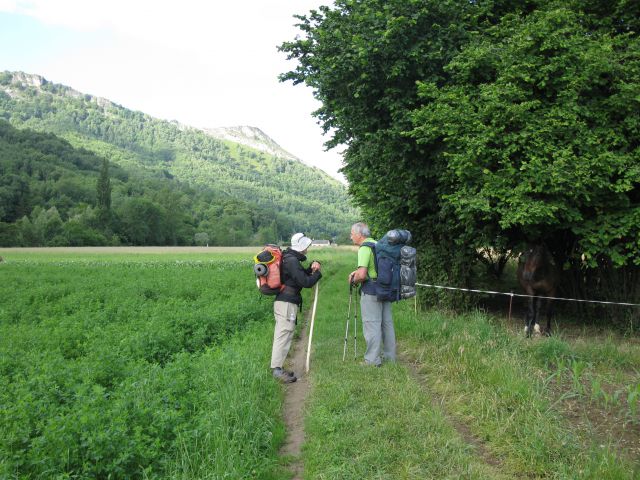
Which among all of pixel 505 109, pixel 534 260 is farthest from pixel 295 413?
pixel 534 260

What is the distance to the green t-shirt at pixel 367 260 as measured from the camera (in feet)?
26.1

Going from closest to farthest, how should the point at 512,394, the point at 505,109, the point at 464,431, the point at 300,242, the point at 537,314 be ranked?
1. the point at 464,431
2. the point at 512,394
3. the point at 300,242
4. the point at 505,109
5. the point at 537,314

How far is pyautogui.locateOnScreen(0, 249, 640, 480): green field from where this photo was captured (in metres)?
4.37

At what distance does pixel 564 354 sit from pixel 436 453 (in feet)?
15.7

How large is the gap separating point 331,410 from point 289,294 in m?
2.33

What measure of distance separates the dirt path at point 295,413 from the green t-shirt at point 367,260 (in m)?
2.06

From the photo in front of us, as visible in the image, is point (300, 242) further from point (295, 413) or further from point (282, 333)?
point (295, 413)

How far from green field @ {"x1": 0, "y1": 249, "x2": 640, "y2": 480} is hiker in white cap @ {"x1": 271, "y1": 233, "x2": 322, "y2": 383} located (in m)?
0.39

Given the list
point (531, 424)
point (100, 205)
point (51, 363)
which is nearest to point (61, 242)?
point (100, 205)

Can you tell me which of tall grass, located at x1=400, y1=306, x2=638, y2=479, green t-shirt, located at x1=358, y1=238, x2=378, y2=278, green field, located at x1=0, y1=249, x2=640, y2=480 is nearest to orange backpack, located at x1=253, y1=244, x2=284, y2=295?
green field, located at x1=0, y1=249, x2=640, y2=480

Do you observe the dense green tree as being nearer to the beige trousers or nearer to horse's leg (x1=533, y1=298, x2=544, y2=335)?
horse's leg (x1=533, y1=298, x2=544, y2=335)

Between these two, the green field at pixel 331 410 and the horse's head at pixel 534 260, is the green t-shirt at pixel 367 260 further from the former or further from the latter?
the horse's head at pixel 534 260

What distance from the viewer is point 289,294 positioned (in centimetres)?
782

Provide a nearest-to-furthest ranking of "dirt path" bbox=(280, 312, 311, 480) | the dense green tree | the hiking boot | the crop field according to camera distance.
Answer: the crop field < "dirt path" bbox=(280, 312, 311, 480) < the hiking boot < the dense green tree
